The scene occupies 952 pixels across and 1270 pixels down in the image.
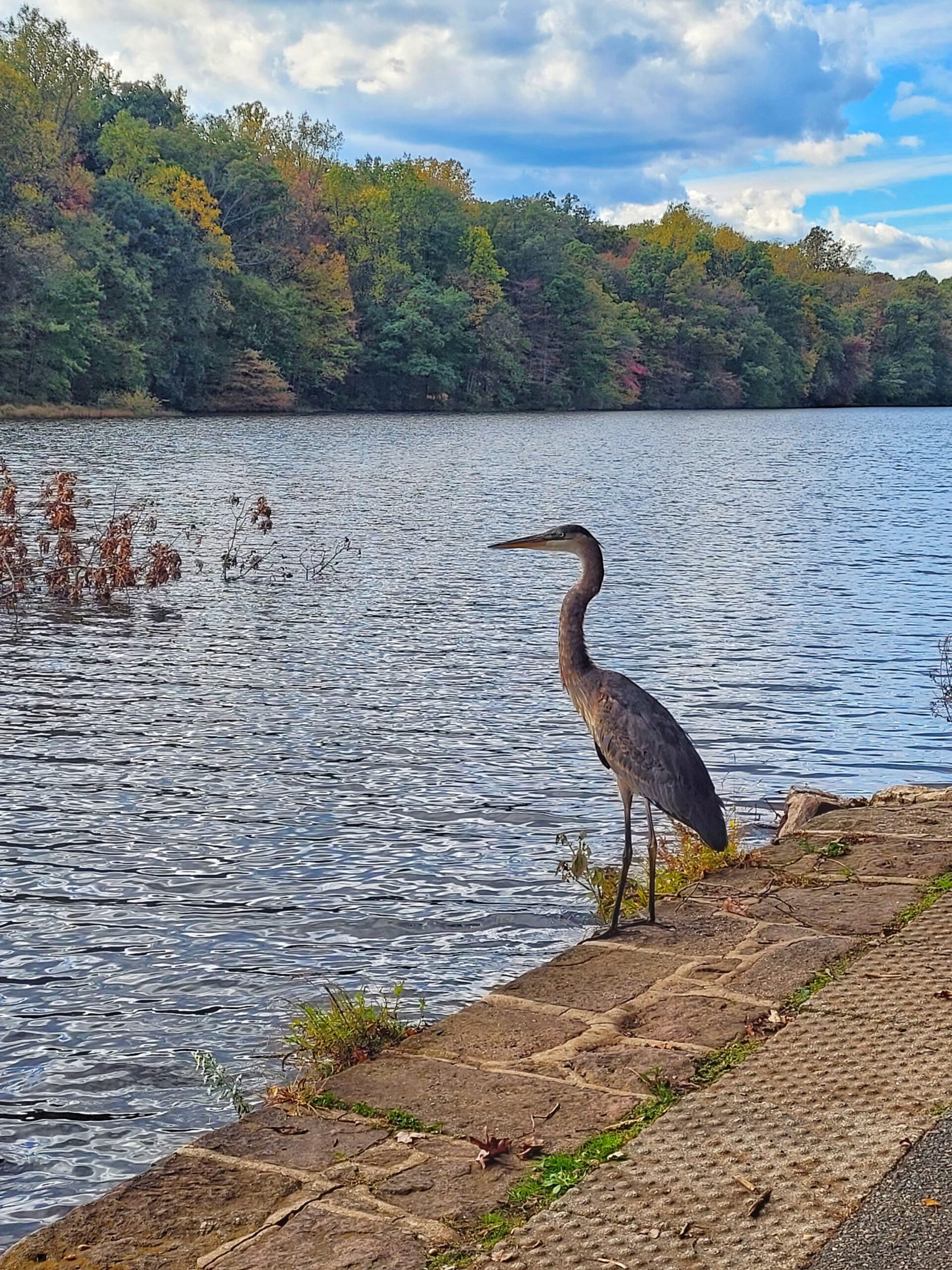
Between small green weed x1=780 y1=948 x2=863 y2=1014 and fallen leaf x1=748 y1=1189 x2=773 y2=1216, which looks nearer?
fallen leaf x1=748 y1=1189 x2=773 y2=1216

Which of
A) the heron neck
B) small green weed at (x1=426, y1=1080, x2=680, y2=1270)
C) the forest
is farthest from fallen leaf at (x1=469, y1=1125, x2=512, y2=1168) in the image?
the forest

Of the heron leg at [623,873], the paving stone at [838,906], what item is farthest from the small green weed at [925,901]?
the heron leg at [623,873]

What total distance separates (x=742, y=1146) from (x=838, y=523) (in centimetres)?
3362

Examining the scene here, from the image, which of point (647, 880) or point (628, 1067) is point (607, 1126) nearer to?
point (628, 1067)

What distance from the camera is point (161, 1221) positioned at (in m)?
4.65

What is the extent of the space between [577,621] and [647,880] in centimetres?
188

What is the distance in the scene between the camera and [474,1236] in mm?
4234

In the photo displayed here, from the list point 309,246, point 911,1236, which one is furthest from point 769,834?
point 309,246

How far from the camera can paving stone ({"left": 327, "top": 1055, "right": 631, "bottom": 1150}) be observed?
5.06 metres

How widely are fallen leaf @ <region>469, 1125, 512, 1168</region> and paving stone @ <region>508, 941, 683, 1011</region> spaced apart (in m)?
1.52

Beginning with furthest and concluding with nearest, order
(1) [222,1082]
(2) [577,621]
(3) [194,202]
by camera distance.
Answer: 1. (3) [194,202]
2. (2) [577,621]
3. (1) [222,1082]

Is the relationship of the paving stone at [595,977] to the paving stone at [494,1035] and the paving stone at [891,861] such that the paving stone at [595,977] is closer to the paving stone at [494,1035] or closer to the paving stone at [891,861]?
the paving stone at [494,1035]

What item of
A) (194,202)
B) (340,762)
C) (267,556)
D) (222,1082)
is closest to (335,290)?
→ (194,202)

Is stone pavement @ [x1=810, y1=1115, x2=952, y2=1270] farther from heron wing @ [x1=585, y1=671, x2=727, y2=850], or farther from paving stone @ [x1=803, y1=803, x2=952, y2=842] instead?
paving stone @ [x1=803, y1=803, x2=952, y2=842]
